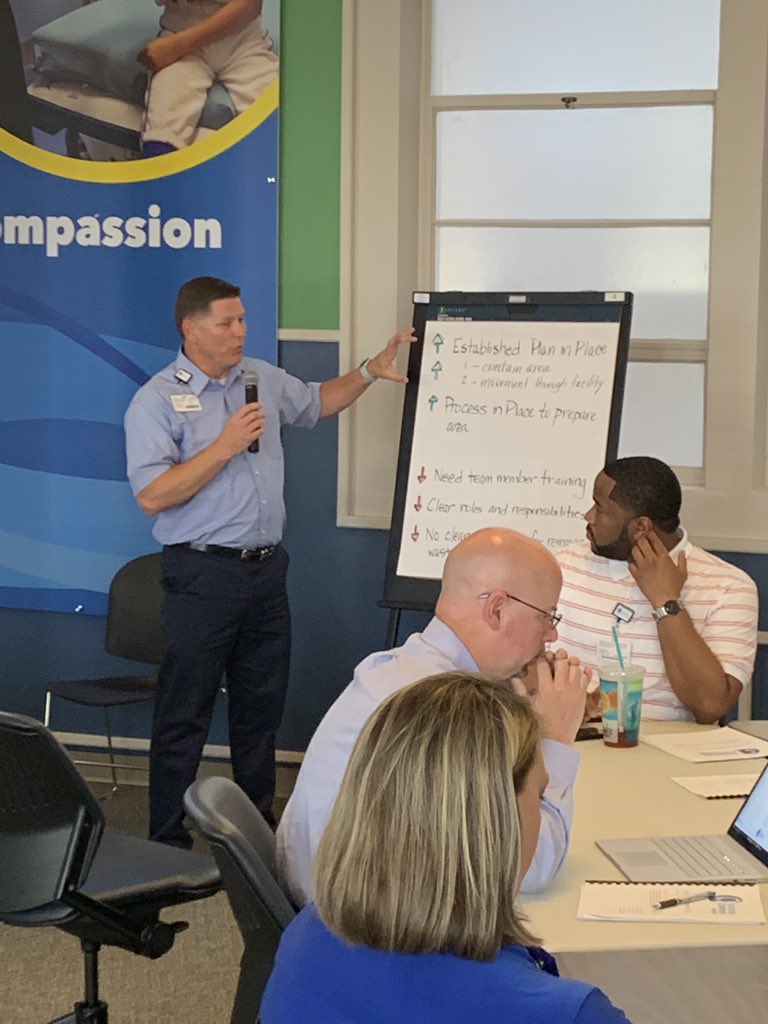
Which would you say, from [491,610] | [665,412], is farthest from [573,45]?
[491,610]

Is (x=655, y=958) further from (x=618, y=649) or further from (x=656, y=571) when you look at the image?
(x=656, y=571)

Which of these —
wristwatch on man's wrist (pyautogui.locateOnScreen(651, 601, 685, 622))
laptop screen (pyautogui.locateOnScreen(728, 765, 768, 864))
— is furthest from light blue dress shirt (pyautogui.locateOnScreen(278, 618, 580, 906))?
wristwatch on man's wrist (pyautogui.locateOnScreen(651, 601, 685, 622))

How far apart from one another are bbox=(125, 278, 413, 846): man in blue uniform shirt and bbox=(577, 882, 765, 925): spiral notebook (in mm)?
2487

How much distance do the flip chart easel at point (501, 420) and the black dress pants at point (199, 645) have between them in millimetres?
411

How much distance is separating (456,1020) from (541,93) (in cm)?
404

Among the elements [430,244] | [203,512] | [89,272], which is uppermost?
[430,244]

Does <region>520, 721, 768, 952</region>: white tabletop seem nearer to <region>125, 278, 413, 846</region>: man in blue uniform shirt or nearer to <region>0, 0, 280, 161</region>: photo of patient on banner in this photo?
<region>125, 278, 413, 846</region>: man in blue uniform shirt

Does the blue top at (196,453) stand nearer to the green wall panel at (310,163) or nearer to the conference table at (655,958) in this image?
the green wall panel at (310,163)

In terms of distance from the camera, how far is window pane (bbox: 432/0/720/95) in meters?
4.71

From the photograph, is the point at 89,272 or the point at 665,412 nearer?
the point at 665,412

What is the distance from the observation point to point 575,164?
4895 mm

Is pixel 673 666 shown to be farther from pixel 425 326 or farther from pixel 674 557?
pixel 425 326

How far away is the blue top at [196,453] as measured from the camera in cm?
441

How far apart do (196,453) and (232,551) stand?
1.11 ft
